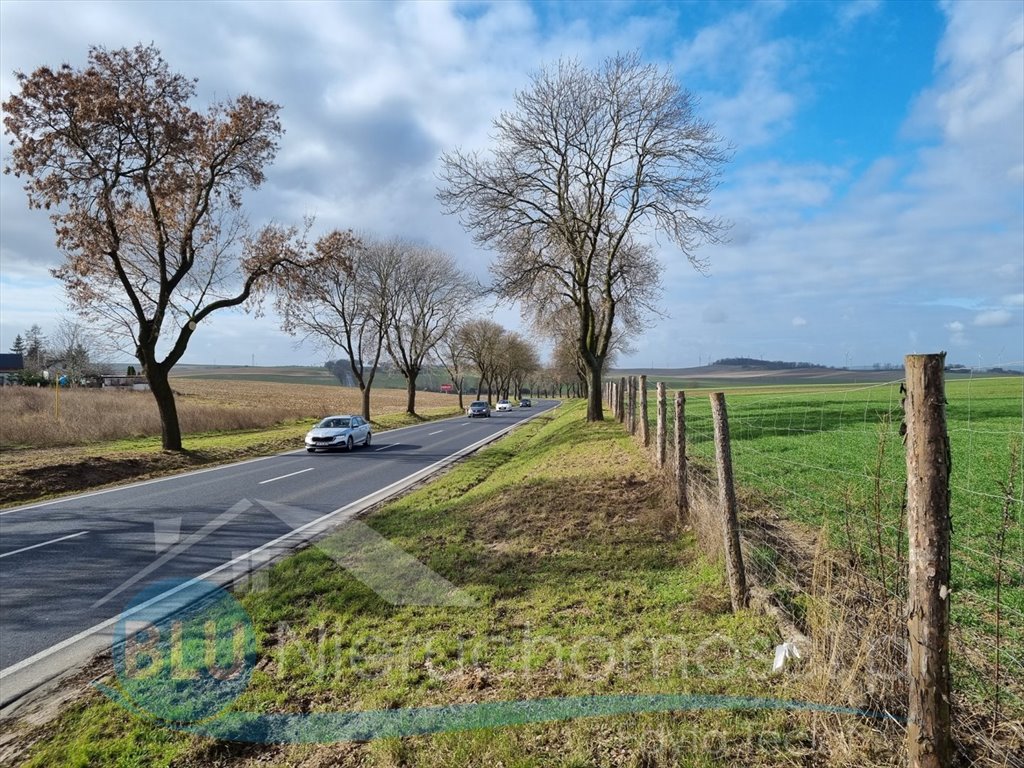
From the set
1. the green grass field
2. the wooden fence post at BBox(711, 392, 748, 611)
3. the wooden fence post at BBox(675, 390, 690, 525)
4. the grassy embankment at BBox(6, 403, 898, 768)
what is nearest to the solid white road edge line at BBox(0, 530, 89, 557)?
the grassy embankment at BBox(6, 403, 898, 768)

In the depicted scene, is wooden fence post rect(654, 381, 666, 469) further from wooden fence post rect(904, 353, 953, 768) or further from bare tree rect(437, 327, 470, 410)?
bare tree rect(437, 327, 470, 410)

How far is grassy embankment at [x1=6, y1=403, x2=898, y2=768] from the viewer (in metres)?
3.09

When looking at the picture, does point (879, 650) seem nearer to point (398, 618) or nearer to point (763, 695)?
point (763, 695)

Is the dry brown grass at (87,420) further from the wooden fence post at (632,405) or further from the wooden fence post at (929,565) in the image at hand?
the wooden fence post at (929,565)

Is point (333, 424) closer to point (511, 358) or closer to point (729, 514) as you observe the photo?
point (729, 514)

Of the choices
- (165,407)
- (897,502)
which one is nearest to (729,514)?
(897,502)

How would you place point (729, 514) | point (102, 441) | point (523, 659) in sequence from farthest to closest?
point (102, 441) → point (729, 514) → point (523, 659)

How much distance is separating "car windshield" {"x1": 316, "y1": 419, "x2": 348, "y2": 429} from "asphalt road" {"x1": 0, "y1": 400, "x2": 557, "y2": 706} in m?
5.78

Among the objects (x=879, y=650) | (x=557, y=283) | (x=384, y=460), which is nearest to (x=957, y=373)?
(x=879, y=650)

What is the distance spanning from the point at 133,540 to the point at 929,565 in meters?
9.53

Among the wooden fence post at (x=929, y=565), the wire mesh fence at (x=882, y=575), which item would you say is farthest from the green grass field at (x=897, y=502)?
the wooden fence post at (x=929, y=565)

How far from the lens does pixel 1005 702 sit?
3.10m

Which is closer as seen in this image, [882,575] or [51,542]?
[882,575]

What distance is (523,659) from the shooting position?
13.6 feet
